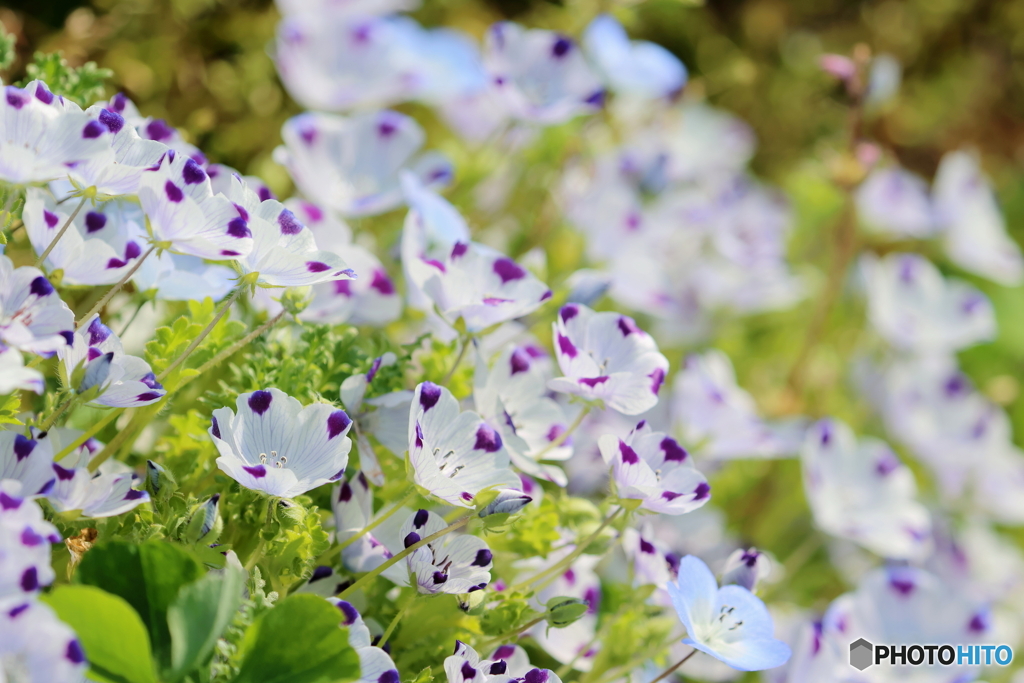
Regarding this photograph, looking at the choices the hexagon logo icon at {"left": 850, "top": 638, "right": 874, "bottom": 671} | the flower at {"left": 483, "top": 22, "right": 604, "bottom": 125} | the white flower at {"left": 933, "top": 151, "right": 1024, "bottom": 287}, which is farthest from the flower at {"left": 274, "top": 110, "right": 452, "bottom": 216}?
the white flower at {"left": 933, "top": 151, "right": 1024, "bottom": 287}

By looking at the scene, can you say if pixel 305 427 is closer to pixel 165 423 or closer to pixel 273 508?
pixel 273 508

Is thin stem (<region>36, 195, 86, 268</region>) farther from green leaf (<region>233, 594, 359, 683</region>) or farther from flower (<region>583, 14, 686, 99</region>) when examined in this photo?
flower (<region>583, 14, 686, 99</region>)

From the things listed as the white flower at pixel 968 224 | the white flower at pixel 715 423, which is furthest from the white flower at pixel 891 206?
the white flower at pixel 715 423

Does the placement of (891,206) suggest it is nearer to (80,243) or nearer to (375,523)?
(375,523)

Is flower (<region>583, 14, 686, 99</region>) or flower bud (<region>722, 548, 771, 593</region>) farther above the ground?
flower (<region>583, 14, 686, 99</region>)

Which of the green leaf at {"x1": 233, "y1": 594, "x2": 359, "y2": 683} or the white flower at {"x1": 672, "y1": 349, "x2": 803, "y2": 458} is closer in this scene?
the green leaf at {"x1": 233, "y1": 594, "x2": 359, "y2": 683}

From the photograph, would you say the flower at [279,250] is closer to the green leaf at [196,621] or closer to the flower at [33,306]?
the flower at [33,306]
